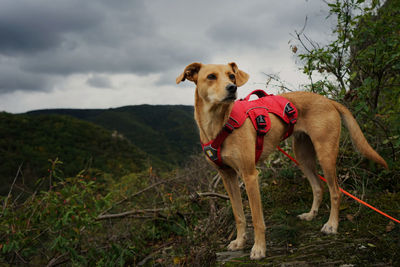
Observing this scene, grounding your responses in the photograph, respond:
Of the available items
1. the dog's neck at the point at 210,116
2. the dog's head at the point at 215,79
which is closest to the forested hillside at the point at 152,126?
the dog's head at the point at 215,79

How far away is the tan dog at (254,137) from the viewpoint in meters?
2.90

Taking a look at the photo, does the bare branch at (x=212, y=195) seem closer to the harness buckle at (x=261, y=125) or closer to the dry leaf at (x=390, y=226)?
the harness buckle at (x=261, y=125)

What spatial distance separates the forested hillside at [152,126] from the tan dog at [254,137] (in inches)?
1919

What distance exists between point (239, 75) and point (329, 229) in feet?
7.47

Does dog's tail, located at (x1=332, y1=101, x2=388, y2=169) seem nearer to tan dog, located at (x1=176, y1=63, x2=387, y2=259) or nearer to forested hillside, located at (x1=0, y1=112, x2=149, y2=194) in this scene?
tan dog, located at (x1=176, y1=63, x2=387, y2=259)

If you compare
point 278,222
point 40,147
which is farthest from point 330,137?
point 40,147

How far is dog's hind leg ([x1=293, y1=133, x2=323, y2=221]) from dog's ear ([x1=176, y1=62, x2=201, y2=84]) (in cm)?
177

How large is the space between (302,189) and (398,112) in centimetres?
197

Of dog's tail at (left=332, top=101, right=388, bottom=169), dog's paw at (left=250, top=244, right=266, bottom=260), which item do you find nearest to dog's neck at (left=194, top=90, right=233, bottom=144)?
dog's paw at (left=250, top=244, right=266, bottom=260)

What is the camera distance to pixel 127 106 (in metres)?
129

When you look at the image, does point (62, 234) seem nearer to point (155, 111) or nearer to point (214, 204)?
point (214, 204)

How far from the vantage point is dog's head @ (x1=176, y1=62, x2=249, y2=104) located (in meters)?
2.73

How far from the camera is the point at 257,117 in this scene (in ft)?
10.7

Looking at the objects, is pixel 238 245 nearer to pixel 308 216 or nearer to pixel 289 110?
pixel 308 216
